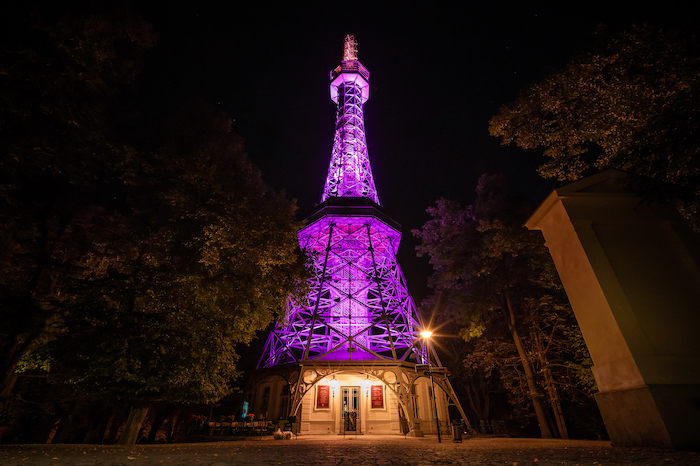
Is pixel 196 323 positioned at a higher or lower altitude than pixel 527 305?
lower

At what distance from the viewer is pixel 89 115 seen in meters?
9.21

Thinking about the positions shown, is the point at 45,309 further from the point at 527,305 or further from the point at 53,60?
the point at 527,305

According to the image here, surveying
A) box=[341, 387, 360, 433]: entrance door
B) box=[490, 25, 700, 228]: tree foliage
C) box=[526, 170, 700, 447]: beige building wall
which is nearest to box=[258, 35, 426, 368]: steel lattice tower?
box=[341, 387, 360, 433]: entrance door

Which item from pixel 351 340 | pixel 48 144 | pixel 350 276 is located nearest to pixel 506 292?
pixel 351 340

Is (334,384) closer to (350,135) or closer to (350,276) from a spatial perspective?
(350,276)

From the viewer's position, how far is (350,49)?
48.9 meters

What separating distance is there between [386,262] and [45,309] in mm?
25806

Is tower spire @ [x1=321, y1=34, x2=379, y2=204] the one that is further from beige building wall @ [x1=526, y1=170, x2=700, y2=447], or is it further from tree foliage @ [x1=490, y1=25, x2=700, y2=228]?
beige building wall @ [x1=526, y1=170, x2=700, y2=447]

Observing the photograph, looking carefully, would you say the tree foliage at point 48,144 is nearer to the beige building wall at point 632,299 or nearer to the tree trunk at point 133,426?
the tree trunk at point 133,426

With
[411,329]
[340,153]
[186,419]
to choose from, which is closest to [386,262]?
[411,329]

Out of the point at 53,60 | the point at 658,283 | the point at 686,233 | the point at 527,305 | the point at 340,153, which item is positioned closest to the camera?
the point at 658,283

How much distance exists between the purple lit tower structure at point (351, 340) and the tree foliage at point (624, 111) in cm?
830

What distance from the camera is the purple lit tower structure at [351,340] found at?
19828 millimetres

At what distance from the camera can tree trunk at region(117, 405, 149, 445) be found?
36.1 ft
